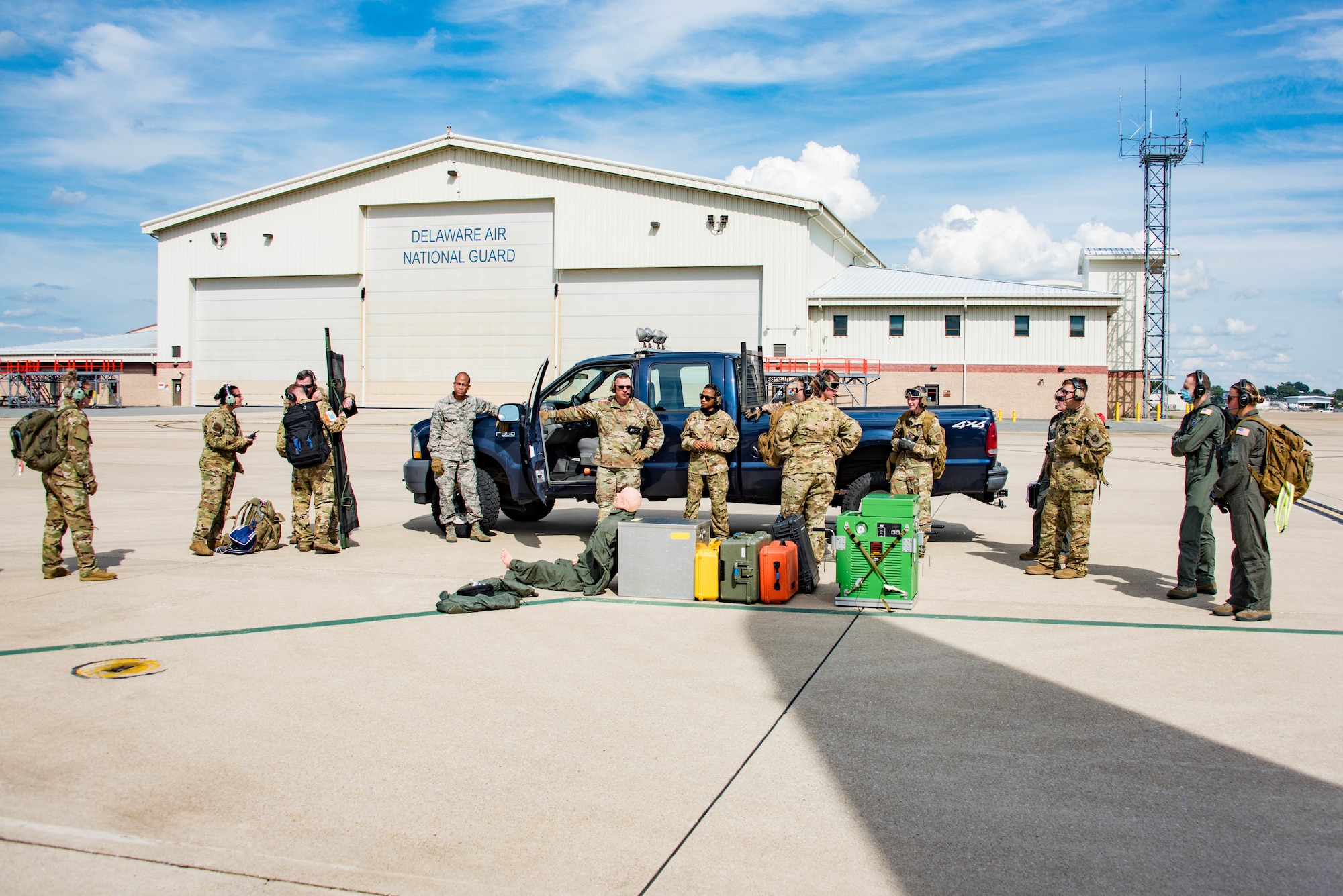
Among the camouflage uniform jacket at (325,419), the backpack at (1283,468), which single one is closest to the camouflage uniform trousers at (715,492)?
the camouflage uniform jacket at (325,419)

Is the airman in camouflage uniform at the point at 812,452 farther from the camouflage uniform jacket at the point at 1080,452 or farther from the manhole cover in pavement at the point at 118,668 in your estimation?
the manhole cover in pavement at the point at 118,668

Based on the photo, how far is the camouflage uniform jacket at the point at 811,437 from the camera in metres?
8.73

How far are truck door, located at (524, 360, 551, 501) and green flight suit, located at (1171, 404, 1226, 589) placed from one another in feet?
18.8

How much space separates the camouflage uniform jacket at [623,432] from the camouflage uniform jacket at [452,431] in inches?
65.6

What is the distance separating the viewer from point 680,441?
985 cm

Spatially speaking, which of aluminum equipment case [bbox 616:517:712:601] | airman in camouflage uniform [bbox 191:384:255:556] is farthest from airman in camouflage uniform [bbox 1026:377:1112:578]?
airman in camouflage uniform [bbox 191:384:255:556]

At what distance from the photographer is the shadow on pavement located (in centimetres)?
328

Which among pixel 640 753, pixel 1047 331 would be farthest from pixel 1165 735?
pixel 1047 331

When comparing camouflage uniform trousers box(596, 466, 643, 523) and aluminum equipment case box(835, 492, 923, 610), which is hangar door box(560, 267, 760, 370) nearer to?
camouflage uniform trousers box(596, 466, 643, 523)

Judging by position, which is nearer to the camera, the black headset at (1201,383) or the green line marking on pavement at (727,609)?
the green line marking on pavement at (727,609)

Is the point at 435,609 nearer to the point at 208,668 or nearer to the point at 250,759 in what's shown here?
the point at 208,668

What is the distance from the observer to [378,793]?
3.90 meters

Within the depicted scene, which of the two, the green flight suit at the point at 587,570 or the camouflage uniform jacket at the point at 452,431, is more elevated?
the camouflage uniform jacket at the point at 452,431

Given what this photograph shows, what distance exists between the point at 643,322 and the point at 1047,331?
53.4 ft
